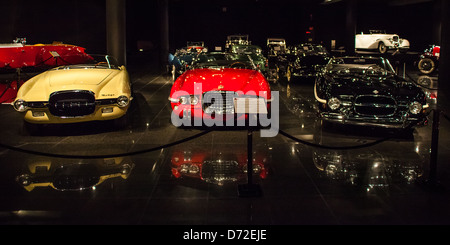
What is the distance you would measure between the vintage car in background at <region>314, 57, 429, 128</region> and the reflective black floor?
367mm

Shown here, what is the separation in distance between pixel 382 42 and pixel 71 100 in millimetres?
28039

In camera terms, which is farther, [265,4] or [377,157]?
[265,4]

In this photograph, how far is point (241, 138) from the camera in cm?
809

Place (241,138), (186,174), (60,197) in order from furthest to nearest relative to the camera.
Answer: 1. (241,138)
2. (186,174)
3. (60,197)

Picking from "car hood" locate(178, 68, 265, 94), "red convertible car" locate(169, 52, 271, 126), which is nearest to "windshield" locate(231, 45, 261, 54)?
"car hood" locate(178, 68, 265, 94)

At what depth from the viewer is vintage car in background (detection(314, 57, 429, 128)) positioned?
7.90m

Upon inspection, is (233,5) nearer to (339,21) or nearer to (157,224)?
(339,21)

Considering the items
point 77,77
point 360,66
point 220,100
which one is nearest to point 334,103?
point 220,100

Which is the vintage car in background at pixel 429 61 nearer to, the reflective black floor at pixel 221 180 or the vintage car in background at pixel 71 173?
the reflective black floor at pixel 221 180

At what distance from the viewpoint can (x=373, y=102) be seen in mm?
7988

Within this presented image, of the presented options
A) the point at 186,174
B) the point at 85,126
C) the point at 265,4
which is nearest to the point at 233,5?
the point at 265,4

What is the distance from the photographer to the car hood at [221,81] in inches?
327
